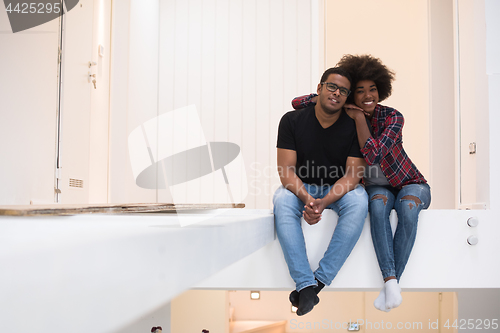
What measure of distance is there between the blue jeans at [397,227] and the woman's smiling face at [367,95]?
0.39m

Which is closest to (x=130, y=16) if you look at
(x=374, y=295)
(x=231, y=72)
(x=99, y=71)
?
(x=99, y=71)

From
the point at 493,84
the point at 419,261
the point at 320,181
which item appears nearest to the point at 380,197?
the point at 320,181

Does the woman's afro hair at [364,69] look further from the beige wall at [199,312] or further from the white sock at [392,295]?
the beige wall at [199,312]

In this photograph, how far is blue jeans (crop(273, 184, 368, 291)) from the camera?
1.70 metres

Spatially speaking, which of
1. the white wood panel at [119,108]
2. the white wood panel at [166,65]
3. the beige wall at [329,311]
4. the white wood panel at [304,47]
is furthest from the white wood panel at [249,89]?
the beige wall at [329,311]

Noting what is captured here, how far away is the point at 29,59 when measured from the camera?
6.53 ft

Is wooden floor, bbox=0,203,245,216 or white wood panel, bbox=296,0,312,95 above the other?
white wood panel, bbox=296,0,312,95

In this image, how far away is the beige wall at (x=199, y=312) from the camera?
3.72m

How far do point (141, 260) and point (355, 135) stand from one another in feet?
5.39

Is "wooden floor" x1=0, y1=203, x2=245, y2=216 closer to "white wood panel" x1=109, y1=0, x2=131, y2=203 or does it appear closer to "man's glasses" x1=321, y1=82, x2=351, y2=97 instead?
"man's glasses" x1=321, y1=82, x2=351, y2=97

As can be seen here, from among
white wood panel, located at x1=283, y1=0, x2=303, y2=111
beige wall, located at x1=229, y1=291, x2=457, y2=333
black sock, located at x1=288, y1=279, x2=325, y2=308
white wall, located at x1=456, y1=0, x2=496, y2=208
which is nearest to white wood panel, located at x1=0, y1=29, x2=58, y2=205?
black sock, located at x1=288, y1=279, x2=325, y2=308

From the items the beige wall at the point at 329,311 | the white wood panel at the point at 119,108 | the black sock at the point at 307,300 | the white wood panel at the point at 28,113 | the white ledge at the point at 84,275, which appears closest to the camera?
the white ledge at the point at 84,275

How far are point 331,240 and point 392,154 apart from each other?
1.57ft

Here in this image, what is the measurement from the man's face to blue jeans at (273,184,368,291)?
0.37 metres
